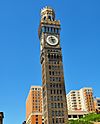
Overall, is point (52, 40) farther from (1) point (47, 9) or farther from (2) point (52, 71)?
(1) point (47, 9)

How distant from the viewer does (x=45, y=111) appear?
137 meters

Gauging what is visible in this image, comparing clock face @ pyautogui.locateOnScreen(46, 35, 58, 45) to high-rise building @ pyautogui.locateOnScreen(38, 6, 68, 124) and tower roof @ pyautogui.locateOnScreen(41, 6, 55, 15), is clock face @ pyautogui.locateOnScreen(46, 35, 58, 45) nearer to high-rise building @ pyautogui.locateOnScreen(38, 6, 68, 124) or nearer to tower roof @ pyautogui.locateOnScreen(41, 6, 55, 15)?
high-rise building @ pyautogui.locateOnScreen(38, 6, 68, 124)

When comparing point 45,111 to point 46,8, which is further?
point 46,8

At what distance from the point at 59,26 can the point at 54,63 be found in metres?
25.9

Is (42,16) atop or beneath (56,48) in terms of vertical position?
atop

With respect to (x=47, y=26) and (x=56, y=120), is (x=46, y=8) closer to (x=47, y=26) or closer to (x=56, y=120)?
(x=47, y=26)

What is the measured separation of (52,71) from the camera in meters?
144

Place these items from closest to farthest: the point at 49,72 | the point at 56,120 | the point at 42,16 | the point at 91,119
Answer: the point at 56,120 → the point at 49,72 → the point at 91,119 → the point at 42,16

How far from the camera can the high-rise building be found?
13350cm

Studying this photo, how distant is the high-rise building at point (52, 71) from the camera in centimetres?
13350

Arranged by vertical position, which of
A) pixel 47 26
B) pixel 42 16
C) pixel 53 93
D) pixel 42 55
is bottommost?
pixel 53 93

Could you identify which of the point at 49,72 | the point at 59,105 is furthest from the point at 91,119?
the point at 49,72

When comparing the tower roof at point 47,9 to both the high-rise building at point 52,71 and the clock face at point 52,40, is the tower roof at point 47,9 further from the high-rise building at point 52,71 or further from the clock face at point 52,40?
the clock face at point 52,40

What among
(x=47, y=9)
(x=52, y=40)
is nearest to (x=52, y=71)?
(x=52, y=40)
